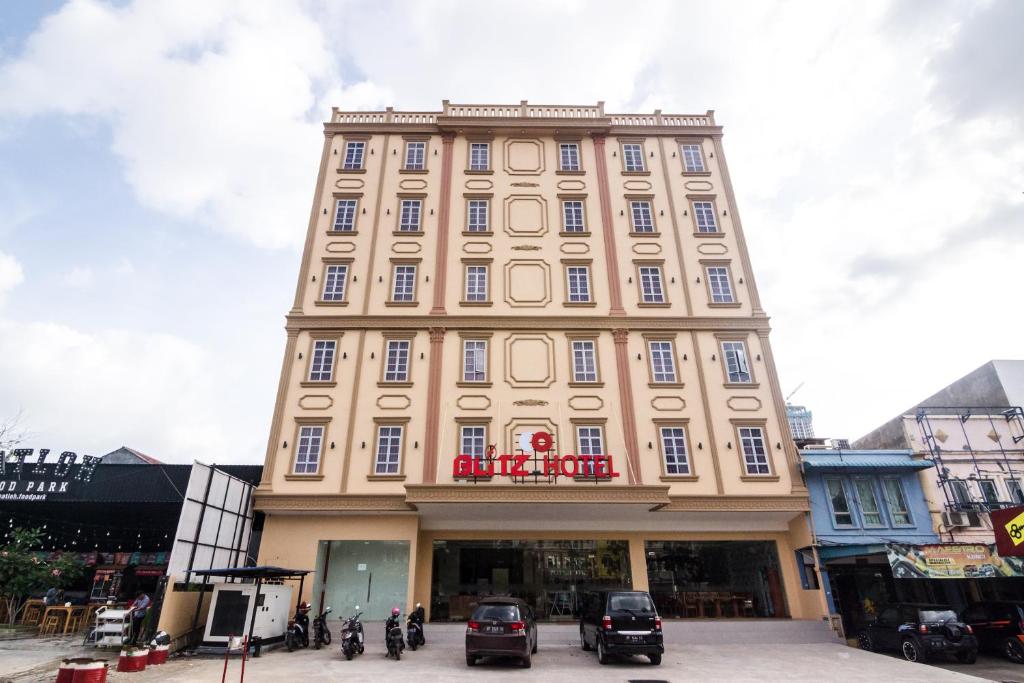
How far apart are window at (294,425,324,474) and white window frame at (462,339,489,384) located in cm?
633

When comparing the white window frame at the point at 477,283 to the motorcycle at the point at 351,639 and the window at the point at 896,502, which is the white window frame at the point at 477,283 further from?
the window at the point at 896,502

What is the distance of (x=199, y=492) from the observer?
1789 cm

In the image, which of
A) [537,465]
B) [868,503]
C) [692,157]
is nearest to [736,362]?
[868,503]

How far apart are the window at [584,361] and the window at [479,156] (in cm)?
1080

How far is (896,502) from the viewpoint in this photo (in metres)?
21.5

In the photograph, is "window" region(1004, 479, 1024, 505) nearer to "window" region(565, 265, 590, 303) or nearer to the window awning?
the window awning

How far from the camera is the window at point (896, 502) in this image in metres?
21.2

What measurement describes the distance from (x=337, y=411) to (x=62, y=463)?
1122cm

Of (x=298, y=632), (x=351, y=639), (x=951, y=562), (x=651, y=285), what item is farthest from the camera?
(x=651, y=285)

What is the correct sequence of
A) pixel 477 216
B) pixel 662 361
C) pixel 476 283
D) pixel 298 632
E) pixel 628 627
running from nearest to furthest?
pixel 628 627 < pixel 298 632 < pixel 662 361 < pixel 476 283 < pixel 477 216

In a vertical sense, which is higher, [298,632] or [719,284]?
[719,284]

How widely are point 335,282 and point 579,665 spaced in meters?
18.4

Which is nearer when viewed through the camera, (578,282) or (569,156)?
(578,282)

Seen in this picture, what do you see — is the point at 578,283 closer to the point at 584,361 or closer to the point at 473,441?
the point at 584,361
